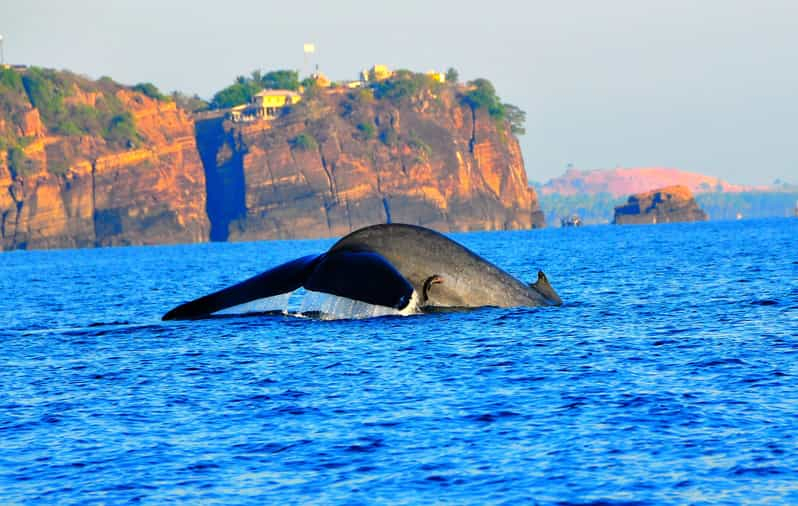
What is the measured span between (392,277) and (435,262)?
7.76 feet

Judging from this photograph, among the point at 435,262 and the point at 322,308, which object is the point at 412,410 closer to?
the point at 435,262

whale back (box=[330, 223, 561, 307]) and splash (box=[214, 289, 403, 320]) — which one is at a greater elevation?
whale back (box=[330, 223, 561, 307])

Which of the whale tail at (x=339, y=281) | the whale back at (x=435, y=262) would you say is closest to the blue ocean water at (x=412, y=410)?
the whale back at (x=435, y=262)

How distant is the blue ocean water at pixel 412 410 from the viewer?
41.6 feet

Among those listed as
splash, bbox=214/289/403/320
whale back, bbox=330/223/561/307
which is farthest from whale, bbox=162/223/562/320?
splash, bbox=214/289/403/320

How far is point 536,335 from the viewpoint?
23234 mm

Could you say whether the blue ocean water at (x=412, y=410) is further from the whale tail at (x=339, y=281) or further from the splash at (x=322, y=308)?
the whale tail at (x=339, y=281)

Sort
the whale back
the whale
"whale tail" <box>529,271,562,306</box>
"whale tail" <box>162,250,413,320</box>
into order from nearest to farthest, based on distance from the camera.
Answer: "whale tail" <box>162,250,413,320</box> < the whale < the whale back < "whale tail" <box>529,271,562,306</box>

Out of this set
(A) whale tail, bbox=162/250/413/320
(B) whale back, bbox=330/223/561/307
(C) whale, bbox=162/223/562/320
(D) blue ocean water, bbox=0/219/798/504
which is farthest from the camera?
(B) whale back, bbox=330/223/561/307

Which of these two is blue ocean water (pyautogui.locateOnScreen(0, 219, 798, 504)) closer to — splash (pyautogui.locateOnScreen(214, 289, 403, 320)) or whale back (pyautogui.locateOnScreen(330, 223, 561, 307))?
splash (pyautogui.locateOnScreen(214, 289, 403, 320))

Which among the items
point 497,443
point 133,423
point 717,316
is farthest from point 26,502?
point 717,316

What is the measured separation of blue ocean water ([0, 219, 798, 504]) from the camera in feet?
41.6

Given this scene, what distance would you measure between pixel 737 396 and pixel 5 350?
1494 centimetres

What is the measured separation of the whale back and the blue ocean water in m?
0.49
